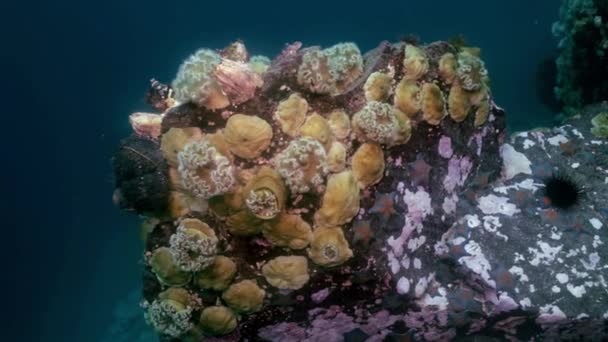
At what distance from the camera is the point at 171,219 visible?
11.0 ft

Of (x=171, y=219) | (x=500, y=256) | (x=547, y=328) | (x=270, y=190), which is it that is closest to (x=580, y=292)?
(x=547, y=328)

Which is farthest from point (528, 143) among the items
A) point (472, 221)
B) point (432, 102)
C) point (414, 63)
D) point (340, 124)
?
point (340, 124)

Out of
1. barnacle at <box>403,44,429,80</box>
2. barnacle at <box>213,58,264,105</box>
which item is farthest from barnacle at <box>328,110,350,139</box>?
barnacle at <box>403,44,429,80</box>

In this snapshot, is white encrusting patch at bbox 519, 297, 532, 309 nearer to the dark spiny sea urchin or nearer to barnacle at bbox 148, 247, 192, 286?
the dark spiny sea urchin

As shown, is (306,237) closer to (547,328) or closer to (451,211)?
(451,211)

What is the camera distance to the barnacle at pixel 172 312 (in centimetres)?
324

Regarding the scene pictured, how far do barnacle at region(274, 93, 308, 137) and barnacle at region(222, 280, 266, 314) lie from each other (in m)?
1.11

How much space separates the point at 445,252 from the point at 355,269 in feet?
3.39

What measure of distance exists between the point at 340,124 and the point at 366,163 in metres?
0.34

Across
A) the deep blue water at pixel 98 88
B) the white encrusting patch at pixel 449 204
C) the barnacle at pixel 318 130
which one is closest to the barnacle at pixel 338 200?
the barnacle at pixel 318 130

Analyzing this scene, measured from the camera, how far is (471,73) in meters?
3.80

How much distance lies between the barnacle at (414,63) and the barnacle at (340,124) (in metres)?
0.70

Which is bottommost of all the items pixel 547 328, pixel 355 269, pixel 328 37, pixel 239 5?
pixel 547 328

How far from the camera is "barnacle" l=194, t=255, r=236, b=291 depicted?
10.4ft
